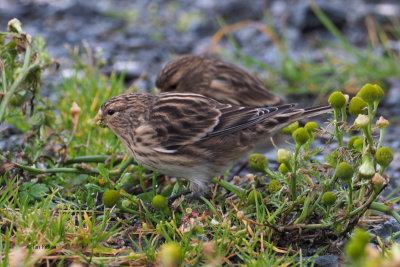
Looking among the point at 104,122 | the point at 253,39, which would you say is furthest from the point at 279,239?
the point at 253,39

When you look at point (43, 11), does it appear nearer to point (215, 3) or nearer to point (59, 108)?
point (215, 3)

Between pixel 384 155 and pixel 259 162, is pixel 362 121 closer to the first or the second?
pixel 384 155

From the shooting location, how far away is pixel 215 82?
5.43 metres

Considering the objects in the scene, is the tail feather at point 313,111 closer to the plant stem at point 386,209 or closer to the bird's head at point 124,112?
the plant stem at point 386,209

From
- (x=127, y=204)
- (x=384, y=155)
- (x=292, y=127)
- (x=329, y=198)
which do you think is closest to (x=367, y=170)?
(x=384, y=155)

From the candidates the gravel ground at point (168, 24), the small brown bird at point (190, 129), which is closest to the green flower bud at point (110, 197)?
the small brown bird at point (190, 129)

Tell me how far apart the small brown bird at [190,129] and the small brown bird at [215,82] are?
1.12 m

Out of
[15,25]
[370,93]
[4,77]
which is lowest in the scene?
[4,77]

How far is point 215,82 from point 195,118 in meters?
1.49

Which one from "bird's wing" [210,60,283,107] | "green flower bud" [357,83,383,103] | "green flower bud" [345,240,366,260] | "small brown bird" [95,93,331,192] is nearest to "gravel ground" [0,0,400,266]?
"bird's wing" [210,60,283,107]

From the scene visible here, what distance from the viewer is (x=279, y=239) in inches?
135

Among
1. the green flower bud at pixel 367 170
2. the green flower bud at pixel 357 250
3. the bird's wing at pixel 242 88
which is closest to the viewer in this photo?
the green flower bud at pixel 357 250

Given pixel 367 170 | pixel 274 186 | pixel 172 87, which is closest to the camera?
pixel 367 170

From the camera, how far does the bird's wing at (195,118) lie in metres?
3.93
